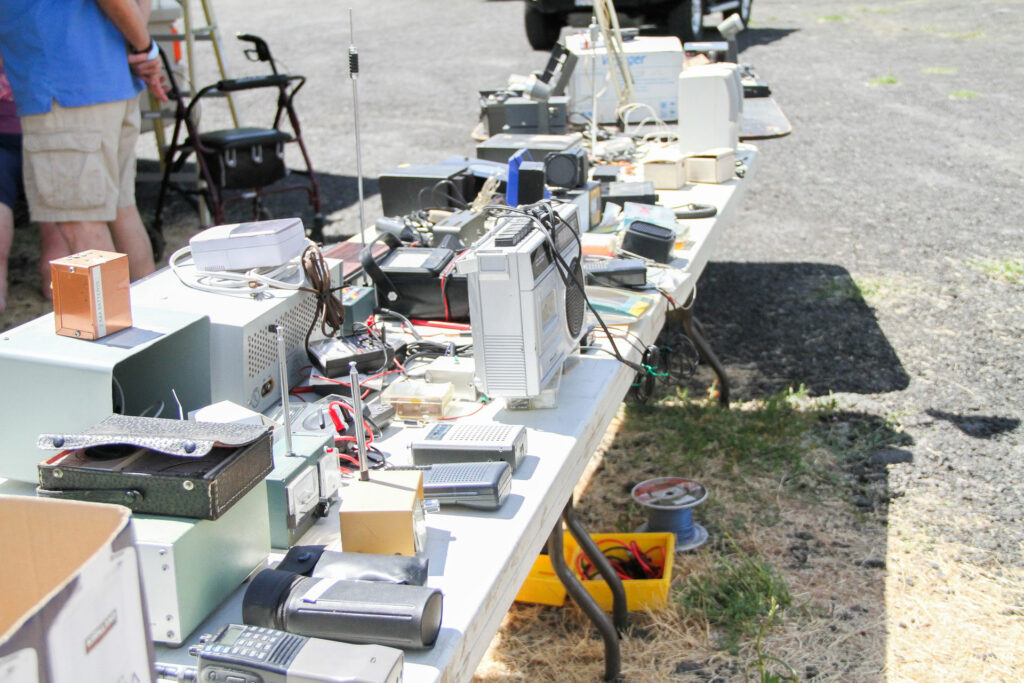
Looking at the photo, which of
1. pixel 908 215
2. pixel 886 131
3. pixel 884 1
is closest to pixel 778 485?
pixel 908 215

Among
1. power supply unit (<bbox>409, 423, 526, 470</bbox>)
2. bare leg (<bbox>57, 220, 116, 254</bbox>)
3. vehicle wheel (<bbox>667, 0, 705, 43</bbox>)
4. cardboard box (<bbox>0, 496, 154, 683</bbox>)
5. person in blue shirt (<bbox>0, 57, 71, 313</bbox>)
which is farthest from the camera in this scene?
vehicle wheel (<bbox>667, 0, 705, 43</bbox>)

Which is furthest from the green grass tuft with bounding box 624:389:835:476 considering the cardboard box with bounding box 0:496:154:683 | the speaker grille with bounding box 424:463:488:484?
the cardboard box with bounding box 0:496:154:683

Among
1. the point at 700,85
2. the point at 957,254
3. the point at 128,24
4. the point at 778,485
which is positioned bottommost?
the point at 778,485

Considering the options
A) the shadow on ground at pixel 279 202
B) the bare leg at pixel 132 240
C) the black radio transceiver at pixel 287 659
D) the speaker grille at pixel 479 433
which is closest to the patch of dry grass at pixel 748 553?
the speaker grille at pixel 479 433

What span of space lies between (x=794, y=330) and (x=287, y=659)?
11.8 feet

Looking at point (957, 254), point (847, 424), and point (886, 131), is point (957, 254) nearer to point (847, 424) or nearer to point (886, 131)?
point (847, 424)

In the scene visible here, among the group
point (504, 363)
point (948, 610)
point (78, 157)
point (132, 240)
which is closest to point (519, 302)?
point (504, 363)

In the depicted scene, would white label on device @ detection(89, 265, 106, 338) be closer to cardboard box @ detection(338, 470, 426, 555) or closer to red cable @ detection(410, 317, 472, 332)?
cardboard box @ detection(338, 470, 426, 555)

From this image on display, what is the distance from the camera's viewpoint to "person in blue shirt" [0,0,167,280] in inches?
125

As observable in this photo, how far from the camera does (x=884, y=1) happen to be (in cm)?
1355

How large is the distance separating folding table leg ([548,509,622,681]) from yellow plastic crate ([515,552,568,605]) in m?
0.25

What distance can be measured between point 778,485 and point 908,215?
10.3 feet

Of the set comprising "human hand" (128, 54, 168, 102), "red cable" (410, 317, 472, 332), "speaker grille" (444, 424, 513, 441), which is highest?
"human hand" (128, 54, 168, 102)

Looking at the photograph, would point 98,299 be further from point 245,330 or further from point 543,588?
point 543,588
